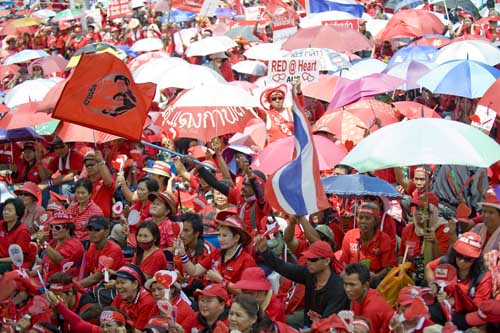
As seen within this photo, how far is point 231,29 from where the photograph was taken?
1866cm

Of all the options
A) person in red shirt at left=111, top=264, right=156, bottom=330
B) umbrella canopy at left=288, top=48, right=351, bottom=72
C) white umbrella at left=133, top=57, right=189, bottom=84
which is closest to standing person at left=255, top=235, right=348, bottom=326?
person in red shirt at left=111, top=264, right=156, bottom=330

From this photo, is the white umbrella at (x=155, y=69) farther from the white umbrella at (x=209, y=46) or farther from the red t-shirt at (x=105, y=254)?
the red t-shirt at (x=105, y=254)

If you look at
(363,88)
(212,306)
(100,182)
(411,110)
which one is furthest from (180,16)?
(212,306)

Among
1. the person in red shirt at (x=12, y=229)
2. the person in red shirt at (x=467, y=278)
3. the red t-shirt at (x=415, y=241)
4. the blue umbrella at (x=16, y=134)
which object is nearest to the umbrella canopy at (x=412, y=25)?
the blue umbrella at (x=16, y=134)

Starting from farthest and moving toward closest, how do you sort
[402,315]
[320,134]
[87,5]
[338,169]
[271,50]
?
[87,5] → [271,50] → [320,134] → [338,169] → [402,315]

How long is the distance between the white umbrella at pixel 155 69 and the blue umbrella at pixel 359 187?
5518mm

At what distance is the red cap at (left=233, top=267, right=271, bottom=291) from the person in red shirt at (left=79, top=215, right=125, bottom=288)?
166 cm

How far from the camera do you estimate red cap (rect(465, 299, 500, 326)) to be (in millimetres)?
6062

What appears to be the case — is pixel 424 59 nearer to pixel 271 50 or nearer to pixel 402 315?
pixel 271 50

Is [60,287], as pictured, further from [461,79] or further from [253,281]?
[461,79]

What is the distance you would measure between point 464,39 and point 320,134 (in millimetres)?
4128

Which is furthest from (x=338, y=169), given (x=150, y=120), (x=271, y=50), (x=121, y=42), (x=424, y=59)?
(x=121, y=42)

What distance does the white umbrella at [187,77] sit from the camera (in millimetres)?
12477

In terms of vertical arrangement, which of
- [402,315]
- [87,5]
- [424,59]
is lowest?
[87,5]
